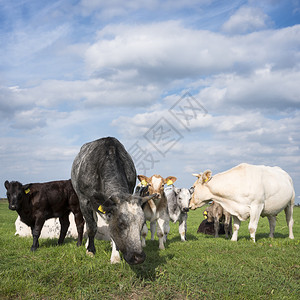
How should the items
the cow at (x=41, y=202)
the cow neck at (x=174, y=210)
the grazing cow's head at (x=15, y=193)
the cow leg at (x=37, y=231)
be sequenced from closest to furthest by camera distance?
the cow leg at (x=37, y=231) → the grazing cow's head at (x=15, y=193) → the cow at (x=41, y=202) → the cow neck at (x=174, y=210)

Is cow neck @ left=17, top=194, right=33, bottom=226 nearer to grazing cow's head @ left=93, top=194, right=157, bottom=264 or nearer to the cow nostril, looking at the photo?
grazing cow's head @ left=93, top=194, right=157, bottom=264

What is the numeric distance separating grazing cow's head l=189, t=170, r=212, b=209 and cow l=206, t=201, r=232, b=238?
1.98 m

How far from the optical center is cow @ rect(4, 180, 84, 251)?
9.15 metres

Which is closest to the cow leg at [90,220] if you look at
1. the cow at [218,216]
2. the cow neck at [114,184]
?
the cow neck at [114,184]

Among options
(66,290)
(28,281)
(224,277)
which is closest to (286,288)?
(224,277)

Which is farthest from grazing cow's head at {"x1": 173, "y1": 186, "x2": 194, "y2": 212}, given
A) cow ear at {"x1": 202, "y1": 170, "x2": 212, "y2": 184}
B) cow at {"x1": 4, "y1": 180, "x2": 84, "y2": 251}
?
cow at {"x1": 4, "y1": 180, "x2": 84, "y2": 251}

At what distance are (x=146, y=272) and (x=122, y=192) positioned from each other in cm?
161

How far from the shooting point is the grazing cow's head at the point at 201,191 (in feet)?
41.1

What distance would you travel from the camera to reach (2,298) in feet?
16.9

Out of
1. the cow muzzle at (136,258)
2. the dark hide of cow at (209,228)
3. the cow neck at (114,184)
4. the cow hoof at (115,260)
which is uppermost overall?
the cow neck at (114,184)

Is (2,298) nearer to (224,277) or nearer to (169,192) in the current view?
(224,277)

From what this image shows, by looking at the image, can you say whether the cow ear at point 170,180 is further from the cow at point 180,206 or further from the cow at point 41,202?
the cow at point 41,202

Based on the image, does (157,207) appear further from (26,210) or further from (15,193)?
(15,193)

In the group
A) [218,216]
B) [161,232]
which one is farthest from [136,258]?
[218,216]
